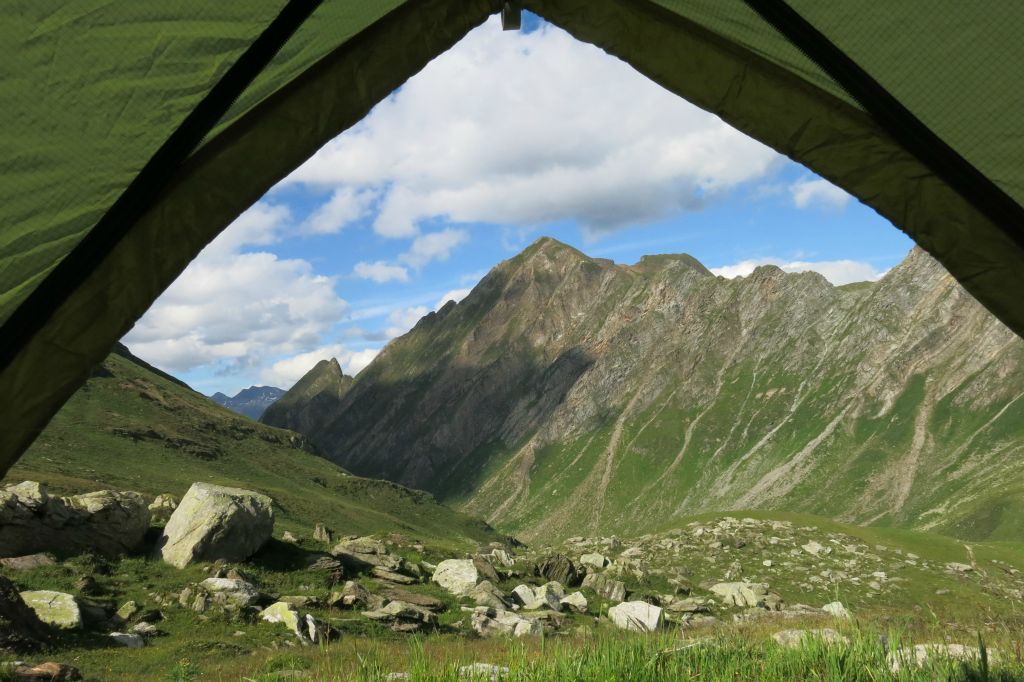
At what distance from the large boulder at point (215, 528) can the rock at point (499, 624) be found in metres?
9.48

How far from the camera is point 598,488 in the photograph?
187750 millimetres

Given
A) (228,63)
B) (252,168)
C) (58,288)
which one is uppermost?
(228,63)

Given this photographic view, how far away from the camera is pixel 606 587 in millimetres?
29469

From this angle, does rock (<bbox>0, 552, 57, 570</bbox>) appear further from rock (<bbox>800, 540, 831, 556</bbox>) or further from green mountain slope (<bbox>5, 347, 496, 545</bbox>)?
rock (<bbox>800, 540, 831, 556</bbox>)

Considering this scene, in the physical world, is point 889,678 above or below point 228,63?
below

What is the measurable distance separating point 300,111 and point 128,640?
15.5 meters

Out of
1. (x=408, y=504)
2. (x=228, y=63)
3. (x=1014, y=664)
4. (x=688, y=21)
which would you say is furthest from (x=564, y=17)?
(x=408, y=504)

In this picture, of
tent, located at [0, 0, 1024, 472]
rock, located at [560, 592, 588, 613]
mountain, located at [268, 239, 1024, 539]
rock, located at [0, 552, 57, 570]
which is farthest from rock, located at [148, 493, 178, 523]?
mountain, located at [268, 239, 1024, 539]

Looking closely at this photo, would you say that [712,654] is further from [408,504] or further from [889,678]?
[408,504]

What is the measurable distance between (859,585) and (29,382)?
44520mm

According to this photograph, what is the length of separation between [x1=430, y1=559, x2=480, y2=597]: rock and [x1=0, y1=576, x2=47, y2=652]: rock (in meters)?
13.6

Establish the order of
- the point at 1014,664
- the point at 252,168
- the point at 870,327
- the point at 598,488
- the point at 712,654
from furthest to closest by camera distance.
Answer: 1. the point at 598,488
2. the point at 870,327
3. the point at 712,654
4. the point at 1014,664
5. the point at 252,168

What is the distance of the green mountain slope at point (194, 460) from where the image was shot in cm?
7238

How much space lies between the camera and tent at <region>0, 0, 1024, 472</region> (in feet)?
11.4
